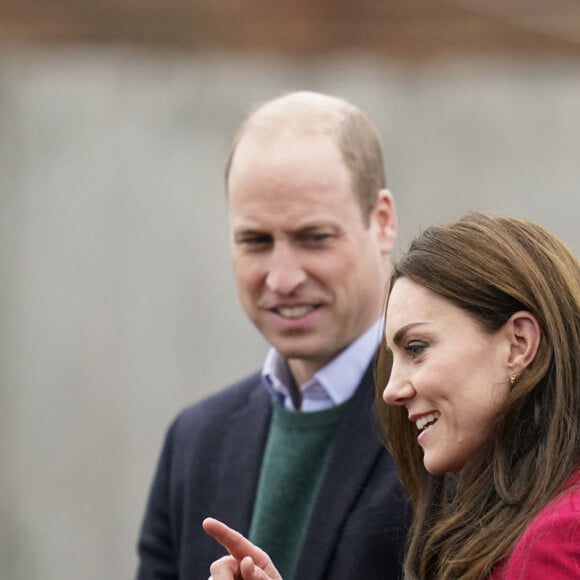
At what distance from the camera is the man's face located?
2.77m

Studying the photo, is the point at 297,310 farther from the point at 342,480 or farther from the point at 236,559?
the point at 236,559

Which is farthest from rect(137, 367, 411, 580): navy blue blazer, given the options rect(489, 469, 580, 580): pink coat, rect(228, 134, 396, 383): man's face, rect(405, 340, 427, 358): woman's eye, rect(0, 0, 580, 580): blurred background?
rect(0, 0, 580, 580): blurred background

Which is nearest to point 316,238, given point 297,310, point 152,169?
point 297,310

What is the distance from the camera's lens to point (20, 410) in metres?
5.57

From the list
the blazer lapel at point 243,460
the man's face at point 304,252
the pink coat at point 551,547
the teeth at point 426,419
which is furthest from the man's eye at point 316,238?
the pink coat at point 551,547

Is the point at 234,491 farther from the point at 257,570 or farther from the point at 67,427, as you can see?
the point at 67,427

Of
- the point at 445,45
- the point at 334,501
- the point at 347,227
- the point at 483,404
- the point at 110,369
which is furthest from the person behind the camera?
the point at 110,369

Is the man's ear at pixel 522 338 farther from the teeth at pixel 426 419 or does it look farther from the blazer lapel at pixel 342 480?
the blazer lapel at pixel 342 480

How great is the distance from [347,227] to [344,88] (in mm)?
2454

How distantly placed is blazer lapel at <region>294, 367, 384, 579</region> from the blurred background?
2.31 meters

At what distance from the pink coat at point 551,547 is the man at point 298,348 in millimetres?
763

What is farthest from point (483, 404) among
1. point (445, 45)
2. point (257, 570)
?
point (445, 45)

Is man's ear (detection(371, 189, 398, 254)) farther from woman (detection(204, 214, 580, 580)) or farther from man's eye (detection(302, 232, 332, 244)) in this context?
woman (detection(204, 214, 580, 580))

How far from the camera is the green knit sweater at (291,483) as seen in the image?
8.86 ft
